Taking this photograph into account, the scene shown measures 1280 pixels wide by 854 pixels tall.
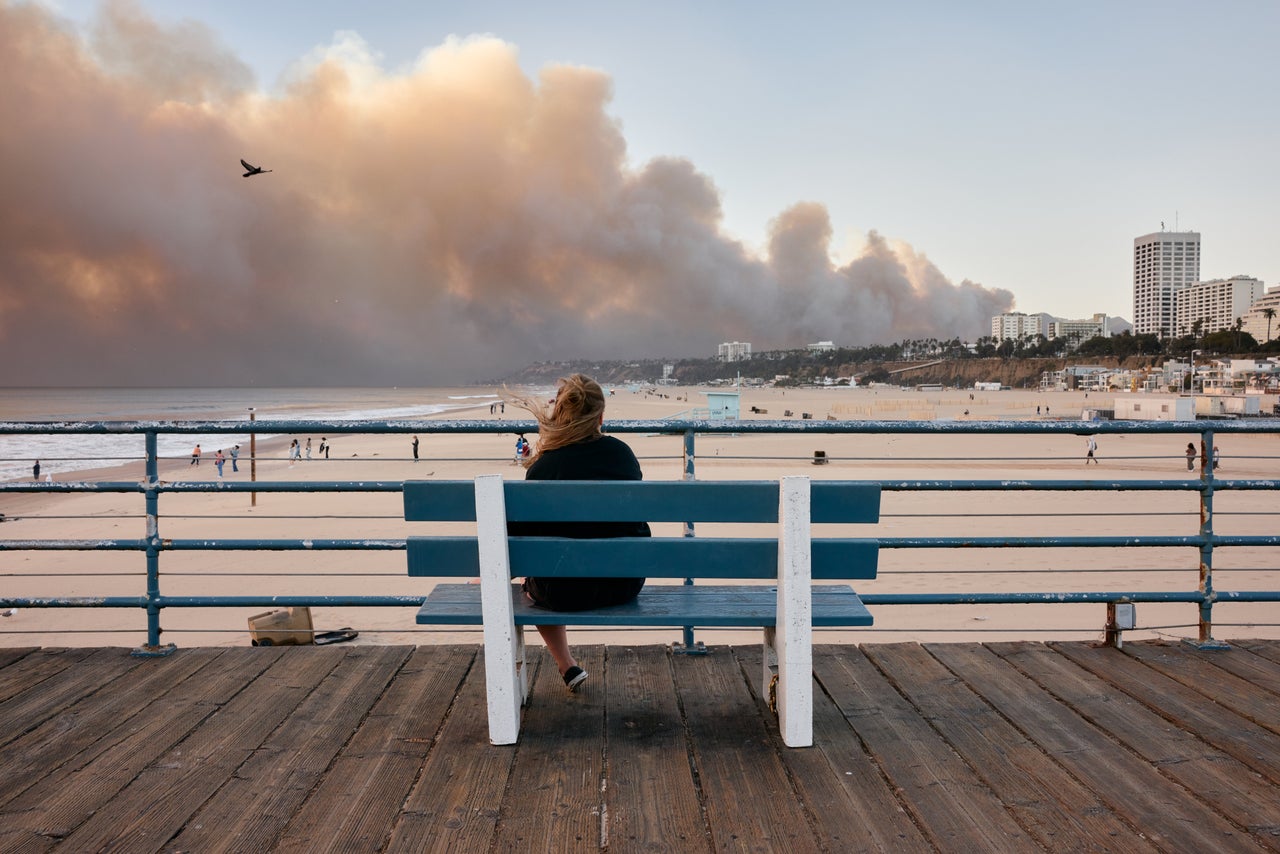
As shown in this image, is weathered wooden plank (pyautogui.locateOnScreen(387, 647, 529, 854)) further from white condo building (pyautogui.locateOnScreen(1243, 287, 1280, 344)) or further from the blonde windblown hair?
white condo building (pyautogui.locateOnScreen(1243, 287, 1280, 344))

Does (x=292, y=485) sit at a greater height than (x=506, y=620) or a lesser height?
greater

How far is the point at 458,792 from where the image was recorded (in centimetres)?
298

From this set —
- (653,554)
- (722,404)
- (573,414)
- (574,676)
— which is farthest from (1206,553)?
(722,404)

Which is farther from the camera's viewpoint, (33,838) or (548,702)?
(548,702)

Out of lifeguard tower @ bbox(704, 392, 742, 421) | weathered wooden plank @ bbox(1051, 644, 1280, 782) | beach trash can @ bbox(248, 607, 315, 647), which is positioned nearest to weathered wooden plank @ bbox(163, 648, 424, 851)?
weathered wooden plank @ bbox(1051, 644, 1280, 782)

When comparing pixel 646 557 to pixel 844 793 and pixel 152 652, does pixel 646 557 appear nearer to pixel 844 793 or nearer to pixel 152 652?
pixel 844 793

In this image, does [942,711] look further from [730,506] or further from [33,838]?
[33,838]

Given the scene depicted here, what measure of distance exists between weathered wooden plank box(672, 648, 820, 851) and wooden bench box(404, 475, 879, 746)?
20 centimetres

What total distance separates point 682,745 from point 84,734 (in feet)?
7.87

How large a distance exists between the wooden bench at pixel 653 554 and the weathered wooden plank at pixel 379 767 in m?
0.37

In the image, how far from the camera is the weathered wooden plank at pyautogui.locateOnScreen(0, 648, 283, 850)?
2764 millimetres

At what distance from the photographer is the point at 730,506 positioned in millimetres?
3250

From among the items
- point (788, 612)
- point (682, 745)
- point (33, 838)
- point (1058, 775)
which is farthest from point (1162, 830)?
point (33, 838)

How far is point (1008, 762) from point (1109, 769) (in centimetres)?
34
